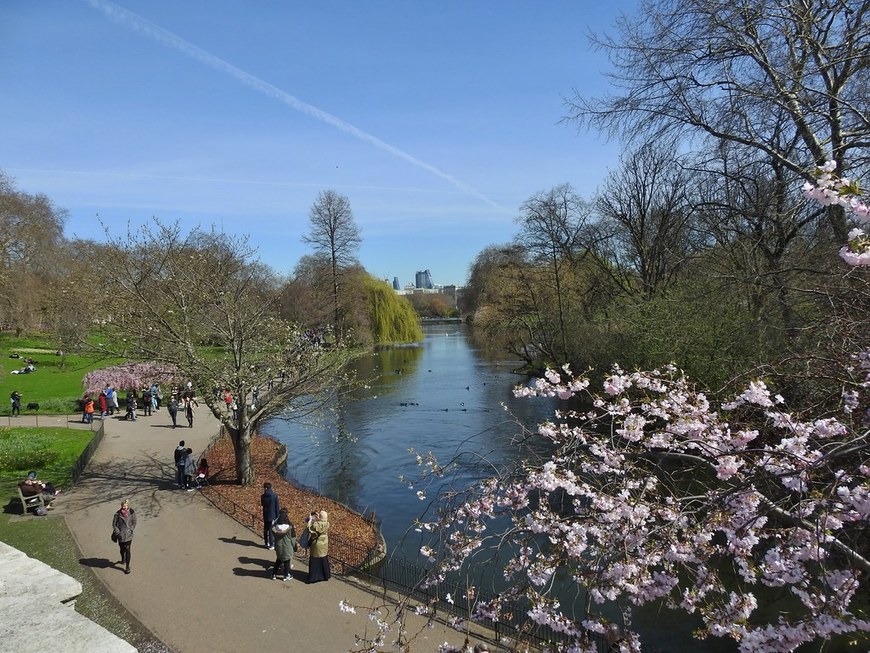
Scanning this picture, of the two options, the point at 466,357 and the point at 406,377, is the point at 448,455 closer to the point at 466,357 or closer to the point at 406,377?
the point at 406,377

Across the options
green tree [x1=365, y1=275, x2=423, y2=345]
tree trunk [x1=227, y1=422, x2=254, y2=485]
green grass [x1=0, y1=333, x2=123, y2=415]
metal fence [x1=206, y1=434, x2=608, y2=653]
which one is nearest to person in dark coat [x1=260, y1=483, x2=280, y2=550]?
metal fence [x1=206, y1=434, x2=608, y2=653]

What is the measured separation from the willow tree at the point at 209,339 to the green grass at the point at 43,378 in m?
2.58

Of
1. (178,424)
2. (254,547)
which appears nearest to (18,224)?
(178,424)

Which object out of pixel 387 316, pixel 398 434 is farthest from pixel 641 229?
pixel 387 316

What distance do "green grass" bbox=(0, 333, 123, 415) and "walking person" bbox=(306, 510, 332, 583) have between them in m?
11.0

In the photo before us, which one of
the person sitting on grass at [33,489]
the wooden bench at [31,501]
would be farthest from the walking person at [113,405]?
the wooden bench at [31,501]

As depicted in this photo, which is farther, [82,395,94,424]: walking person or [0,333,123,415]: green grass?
[0,333,123,415]: green grass

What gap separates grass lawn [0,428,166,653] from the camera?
855 centimetres

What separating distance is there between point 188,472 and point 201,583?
6.06 meters

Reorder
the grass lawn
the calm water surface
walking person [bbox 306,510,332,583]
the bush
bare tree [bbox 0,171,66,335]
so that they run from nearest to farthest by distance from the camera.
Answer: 1. the grass lawn
2. walking person [bbox 306,510,332,583]
3. the calm water surface
4. the bush
5. bare tree [bbox 0,171,66,335]

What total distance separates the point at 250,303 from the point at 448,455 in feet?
27.9

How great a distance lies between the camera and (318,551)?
32.3 ft

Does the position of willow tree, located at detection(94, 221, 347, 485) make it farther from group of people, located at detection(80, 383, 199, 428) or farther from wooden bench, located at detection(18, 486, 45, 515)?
group of people, located at detection(80, 383, 199, 428)

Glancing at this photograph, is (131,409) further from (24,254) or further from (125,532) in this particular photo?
(24,254)
